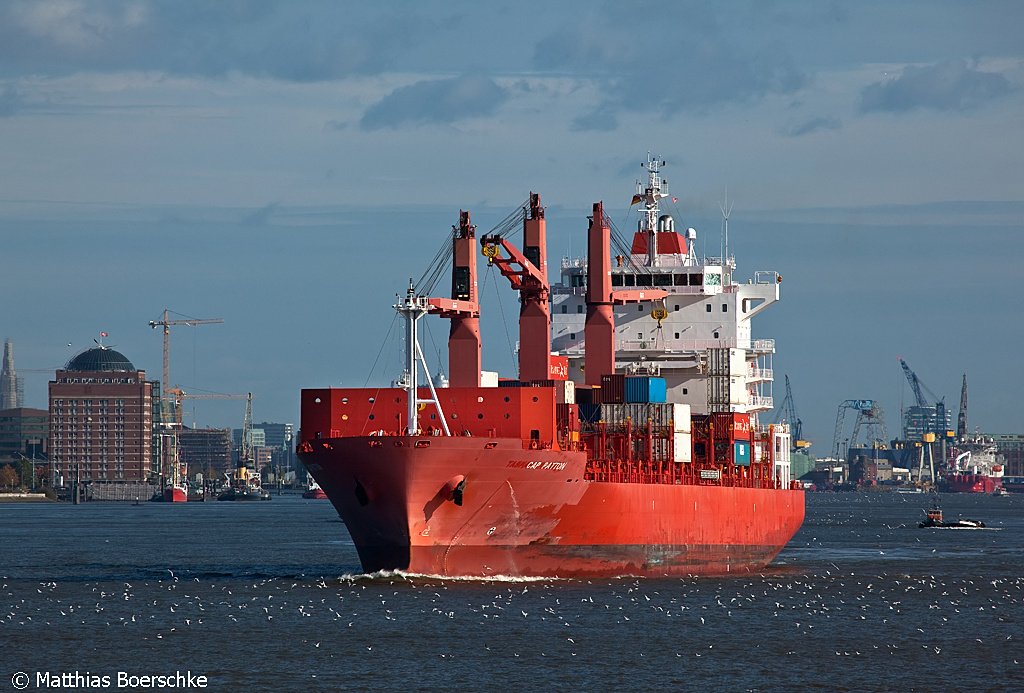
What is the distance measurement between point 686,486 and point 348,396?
520 inches

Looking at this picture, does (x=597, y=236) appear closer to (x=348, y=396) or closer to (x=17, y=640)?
(x=348, y=396)

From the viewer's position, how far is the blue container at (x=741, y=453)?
6475 centimetres

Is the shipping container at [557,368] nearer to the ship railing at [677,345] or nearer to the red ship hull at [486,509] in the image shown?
the ship railing at [677,345]

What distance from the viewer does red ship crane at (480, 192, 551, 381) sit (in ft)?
196

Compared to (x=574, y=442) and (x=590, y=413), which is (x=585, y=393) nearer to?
(x=590, y=413)

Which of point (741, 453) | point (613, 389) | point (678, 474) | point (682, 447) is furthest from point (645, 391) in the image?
point (741, 453)

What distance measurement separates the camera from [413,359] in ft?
166

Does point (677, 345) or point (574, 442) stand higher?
point (677, 345)

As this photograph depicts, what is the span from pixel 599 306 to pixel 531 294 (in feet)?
9.58

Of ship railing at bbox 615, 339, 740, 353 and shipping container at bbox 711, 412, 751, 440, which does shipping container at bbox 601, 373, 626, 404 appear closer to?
shipping container at bbox 711, 412, 751, 440

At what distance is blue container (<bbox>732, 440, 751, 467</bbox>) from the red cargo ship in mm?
77

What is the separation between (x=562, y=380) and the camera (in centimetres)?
6056

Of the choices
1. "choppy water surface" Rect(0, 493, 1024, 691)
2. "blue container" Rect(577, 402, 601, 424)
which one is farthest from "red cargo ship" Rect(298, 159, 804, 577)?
"choppy water surface" Rect(0, 493, 1024, 691)

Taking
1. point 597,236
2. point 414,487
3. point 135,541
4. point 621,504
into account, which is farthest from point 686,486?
point 135,541
